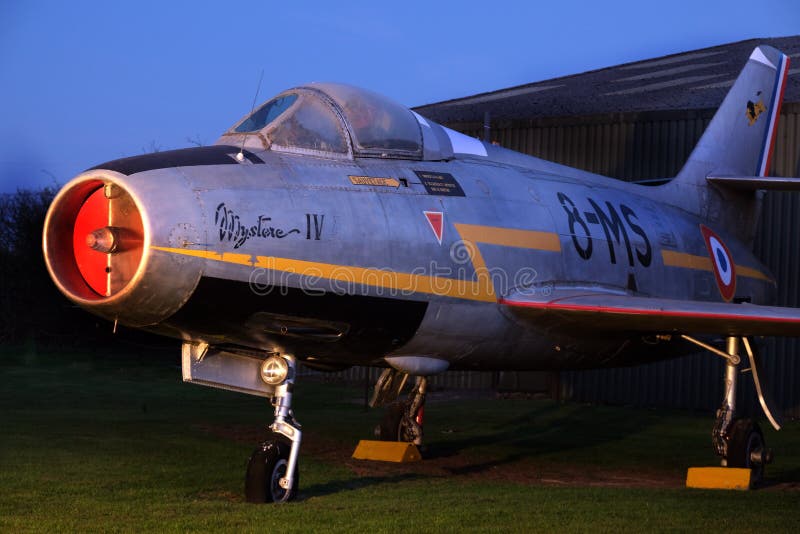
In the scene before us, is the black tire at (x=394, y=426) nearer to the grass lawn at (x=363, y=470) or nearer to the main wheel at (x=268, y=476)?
the grass lawn at (x=363, y=470)

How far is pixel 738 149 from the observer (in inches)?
599

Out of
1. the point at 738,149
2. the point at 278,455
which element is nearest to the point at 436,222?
the point at 278,455

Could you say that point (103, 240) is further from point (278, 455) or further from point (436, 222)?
point (436, 222)

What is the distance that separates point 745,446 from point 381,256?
494cm

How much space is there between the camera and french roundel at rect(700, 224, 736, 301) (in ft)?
43.3

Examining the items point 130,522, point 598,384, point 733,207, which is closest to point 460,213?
point 130,522

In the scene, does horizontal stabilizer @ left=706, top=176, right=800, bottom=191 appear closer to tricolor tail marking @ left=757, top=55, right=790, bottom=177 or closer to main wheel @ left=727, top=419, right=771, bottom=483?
tricolor tail marking @ left=757, top=55, right=790, bottom=177

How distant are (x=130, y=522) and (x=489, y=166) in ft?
16.5

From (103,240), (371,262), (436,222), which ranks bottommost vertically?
(371,262)

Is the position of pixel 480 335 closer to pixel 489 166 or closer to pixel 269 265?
pixel 489 166

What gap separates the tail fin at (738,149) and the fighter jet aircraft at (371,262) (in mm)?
1775

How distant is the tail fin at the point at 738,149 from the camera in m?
14.1

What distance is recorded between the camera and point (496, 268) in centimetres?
956

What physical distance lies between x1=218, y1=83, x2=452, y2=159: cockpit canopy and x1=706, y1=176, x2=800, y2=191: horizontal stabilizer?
578 centimetres
